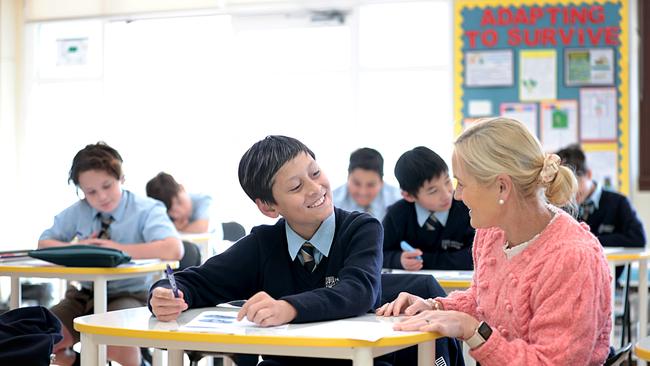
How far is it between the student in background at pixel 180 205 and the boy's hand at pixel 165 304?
4091 millimetres

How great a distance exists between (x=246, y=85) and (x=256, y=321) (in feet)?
21.0

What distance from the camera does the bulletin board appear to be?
7.10 meters

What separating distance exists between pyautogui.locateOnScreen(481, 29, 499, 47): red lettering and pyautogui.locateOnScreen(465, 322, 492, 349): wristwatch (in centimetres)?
561

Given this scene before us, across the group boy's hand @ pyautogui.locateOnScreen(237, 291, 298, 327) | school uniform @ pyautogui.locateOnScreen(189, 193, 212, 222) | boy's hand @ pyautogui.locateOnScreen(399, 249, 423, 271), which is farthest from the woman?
school uniform @ pyautogui.locateOnScreen(189, 193, 212, 222)

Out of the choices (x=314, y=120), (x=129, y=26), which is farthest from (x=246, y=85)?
(x=129, y=26)

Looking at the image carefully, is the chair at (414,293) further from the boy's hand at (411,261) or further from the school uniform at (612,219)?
the school uniform at (612,219)

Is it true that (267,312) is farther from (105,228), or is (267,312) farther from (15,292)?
(105,228)

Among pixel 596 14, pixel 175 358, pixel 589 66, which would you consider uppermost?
pixel 596 14

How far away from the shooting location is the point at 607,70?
7113 millimetres

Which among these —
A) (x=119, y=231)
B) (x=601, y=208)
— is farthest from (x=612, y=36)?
(x=119, y=231)

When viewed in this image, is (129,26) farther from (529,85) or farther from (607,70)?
(607,70)

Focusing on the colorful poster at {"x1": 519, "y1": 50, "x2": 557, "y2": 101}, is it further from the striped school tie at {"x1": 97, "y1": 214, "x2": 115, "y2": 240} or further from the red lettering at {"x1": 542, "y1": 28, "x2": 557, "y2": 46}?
the striped school tie at {"x1": 97, "y1": 214, "x2": 115, "y2": 240}

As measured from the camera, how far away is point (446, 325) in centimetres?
200

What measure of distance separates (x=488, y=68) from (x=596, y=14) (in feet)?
2.98
